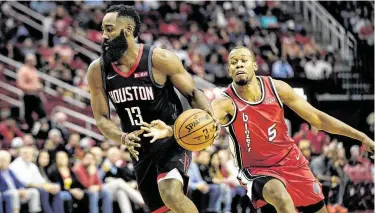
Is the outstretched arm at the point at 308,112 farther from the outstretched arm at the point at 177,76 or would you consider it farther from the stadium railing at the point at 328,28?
the stadium railing at the point at 328,28

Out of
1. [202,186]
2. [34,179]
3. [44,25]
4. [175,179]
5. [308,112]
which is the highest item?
[44,25]

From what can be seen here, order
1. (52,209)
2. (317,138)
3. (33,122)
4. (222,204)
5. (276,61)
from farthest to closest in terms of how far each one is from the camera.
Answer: (276,61) → (317,138) → (33,122) → (222,204) → (52,209)

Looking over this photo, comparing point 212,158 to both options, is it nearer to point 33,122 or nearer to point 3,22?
point 33,122

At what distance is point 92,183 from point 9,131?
91.5 inches

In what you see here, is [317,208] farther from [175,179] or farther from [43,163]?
[43,163]

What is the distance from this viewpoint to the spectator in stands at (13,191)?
9391 millimetres

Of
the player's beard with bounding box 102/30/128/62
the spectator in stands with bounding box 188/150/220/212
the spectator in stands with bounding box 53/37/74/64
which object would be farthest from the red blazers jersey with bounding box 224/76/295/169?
the spectator in stands with bounding box 53/37/74/64

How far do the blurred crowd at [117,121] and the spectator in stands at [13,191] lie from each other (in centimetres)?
1

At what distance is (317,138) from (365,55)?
5754 millimetres

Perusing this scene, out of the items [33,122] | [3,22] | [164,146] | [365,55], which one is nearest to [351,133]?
[164,146]

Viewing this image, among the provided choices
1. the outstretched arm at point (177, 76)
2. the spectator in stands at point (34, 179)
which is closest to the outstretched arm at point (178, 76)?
the outstretched arm at point (177, 76)

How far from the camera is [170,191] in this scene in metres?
5.64

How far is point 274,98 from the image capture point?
258 inches

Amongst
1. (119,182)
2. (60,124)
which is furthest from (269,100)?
(60,124)
